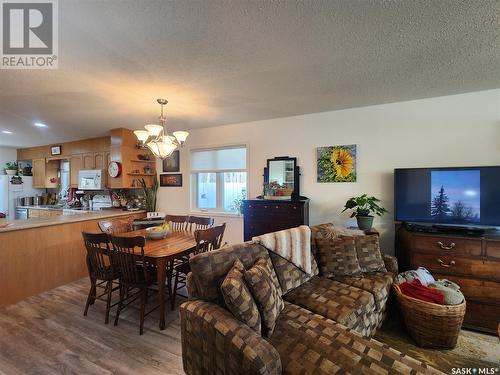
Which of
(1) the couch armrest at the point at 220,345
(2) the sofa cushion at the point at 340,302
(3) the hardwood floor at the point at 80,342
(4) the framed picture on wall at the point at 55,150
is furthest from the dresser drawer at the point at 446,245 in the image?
(4) the framed picture on wall at the point at 55,150

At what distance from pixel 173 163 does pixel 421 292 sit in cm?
430

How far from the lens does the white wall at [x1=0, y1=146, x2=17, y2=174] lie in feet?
20.0

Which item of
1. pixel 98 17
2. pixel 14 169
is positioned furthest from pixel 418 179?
pixel 14 169

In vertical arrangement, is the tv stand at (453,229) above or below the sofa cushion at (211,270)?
above

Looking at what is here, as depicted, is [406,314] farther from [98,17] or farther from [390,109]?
[98,17]

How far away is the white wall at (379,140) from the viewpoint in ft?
8.87

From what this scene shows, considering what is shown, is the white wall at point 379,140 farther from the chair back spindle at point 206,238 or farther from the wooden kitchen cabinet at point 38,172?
the wooden kitchen cabinet at point 38,172

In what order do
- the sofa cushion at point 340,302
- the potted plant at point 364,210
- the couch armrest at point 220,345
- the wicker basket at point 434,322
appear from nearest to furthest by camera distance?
the couch armrest at point 220,345 → the sofa cushion at point 340,302 → the wicker basket at point 434,322 → the potted plant at point 364,210

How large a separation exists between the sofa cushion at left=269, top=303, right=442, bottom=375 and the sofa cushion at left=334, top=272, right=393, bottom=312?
67cm

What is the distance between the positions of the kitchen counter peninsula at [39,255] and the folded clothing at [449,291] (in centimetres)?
452

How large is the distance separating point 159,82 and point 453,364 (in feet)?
11.7

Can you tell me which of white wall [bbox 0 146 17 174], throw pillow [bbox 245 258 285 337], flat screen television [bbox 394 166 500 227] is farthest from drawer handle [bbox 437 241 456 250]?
white wall [bbox 0 146 17 174]

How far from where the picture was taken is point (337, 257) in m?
2.30

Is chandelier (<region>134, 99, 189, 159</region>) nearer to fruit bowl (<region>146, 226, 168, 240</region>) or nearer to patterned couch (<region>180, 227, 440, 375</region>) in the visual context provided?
fruit bowl (<region>146, 226, 168, 240</region>)
